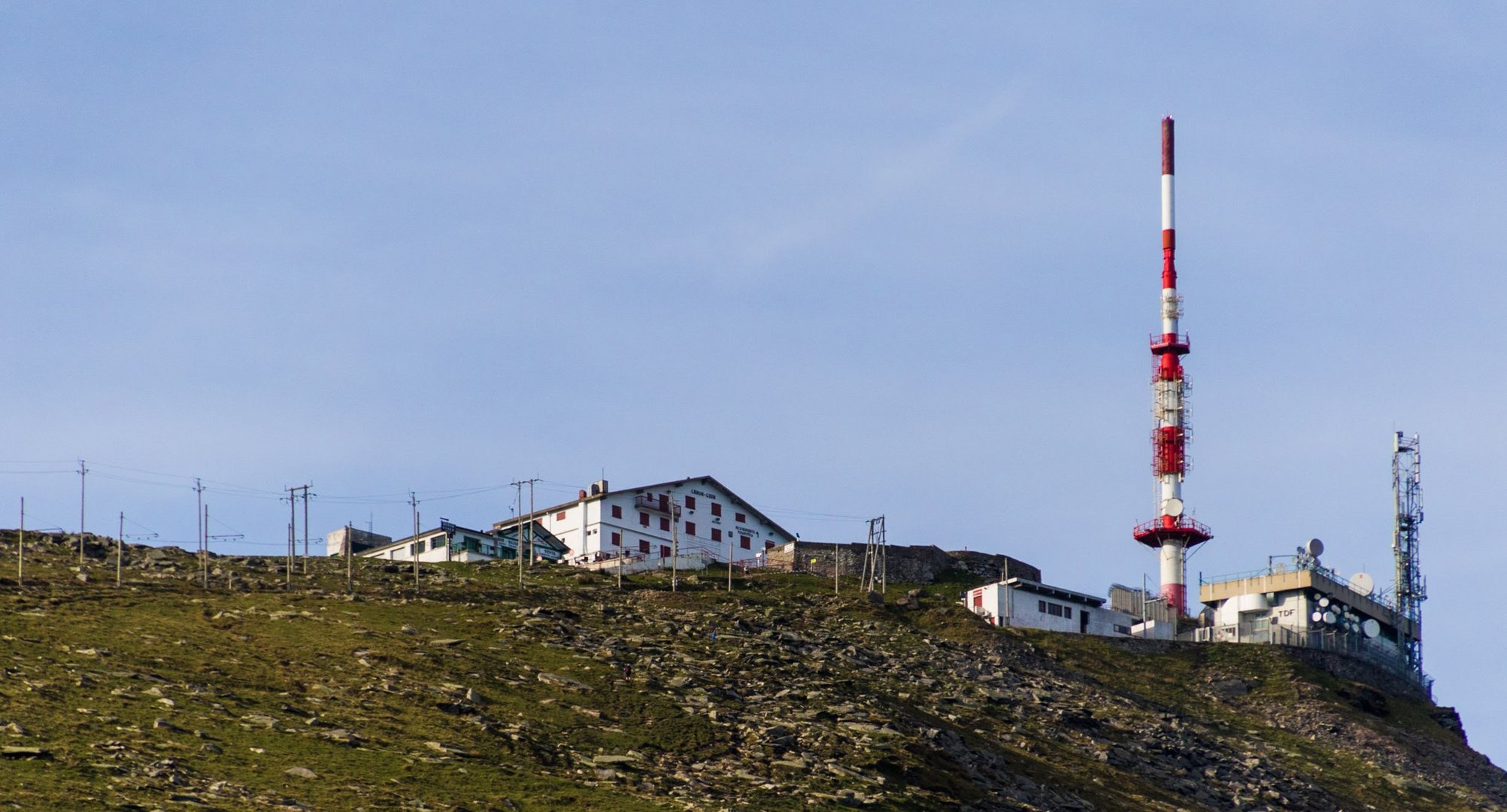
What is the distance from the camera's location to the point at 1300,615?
136m

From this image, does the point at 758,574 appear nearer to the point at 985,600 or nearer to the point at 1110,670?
the point at 985,600

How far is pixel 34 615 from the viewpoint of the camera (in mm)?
88375

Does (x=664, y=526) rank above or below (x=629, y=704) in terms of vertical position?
above

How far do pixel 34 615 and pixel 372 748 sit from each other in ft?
76.0

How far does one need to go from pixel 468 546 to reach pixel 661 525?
1485cm

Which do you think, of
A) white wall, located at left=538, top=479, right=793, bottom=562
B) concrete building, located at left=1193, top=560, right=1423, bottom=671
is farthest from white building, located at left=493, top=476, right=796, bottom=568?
concrete building, located at left=1193, top=560, right=1423, bottom=671

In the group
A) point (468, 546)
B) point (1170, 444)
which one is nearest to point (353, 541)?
point (468, 546)

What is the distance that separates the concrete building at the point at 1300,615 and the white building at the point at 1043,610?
609 cm

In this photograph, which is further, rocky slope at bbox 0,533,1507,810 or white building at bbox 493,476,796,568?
white building at bbox 493,476,796,568

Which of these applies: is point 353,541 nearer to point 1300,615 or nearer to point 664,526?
point 664,526

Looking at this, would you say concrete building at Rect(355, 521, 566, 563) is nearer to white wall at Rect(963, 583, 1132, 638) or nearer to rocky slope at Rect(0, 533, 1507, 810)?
rocky slope at Rect(0, 533, 1507, 810)

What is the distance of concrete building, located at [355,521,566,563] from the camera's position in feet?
465

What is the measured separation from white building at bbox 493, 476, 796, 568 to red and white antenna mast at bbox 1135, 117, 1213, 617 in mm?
28526

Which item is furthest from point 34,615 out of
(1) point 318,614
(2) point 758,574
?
(2) point 758,574
